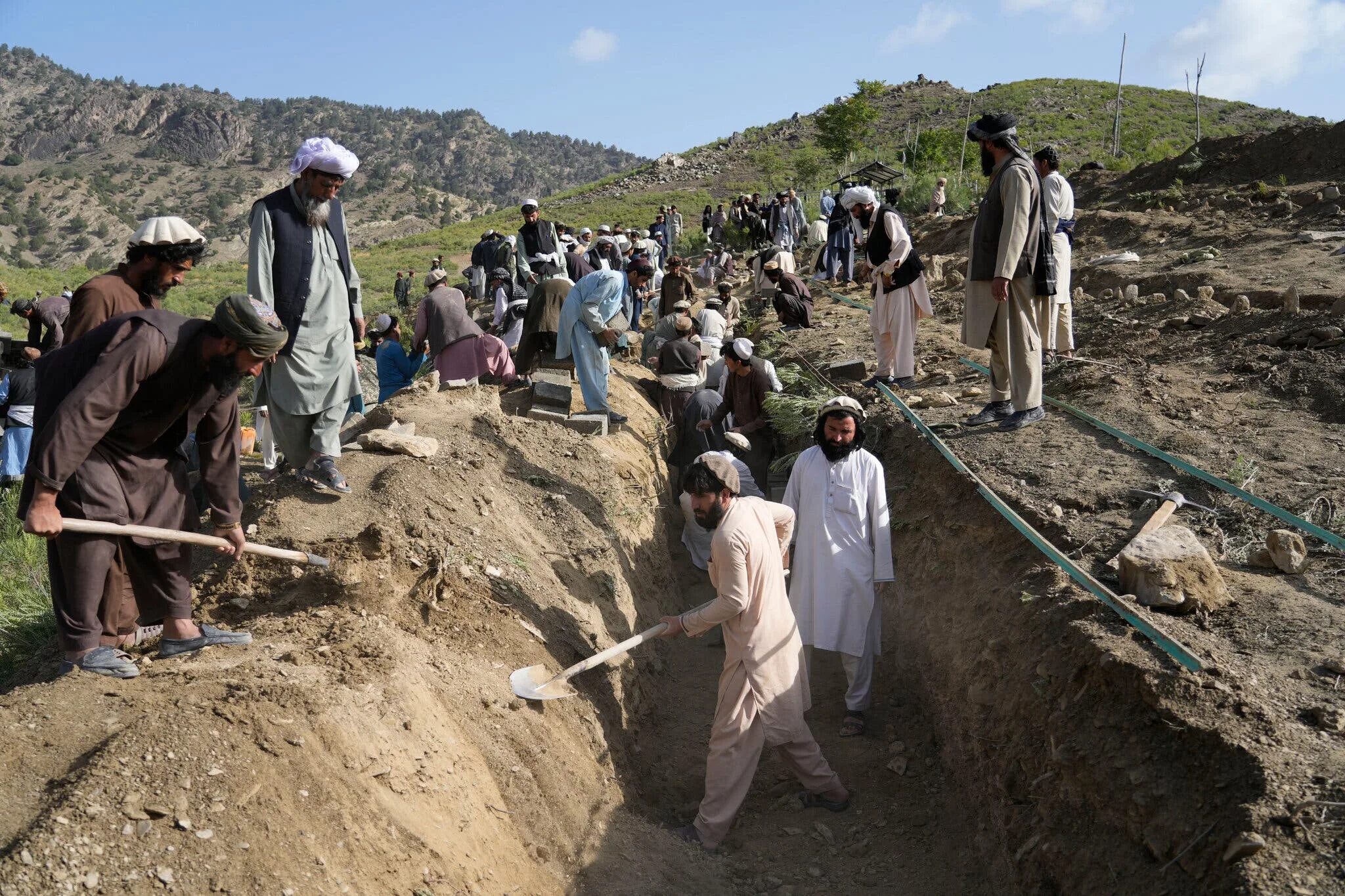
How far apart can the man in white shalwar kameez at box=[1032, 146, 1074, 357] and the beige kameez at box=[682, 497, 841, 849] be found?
3.62 metres

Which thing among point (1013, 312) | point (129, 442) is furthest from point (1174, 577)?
point (129, 442)

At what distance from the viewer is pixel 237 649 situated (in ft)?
12.6

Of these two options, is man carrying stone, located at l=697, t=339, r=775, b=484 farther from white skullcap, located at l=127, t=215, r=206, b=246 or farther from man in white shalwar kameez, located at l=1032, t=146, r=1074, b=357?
white skullcap, located at l=127, t=215, r=206, b=246

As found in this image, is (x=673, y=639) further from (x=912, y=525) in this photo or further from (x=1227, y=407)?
(x=1227, y=407)

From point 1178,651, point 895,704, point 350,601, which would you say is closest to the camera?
point 1178,651

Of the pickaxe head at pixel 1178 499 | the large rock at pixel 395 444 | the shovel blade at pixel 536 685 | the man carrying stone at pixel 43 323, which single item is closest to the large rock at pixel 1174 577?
the pickaxe head at pixel 1178 499

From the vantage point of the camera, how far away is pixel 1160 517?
4695 millimetres

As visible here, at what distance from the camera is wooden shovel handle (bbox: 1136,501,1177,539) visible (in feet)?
15.0

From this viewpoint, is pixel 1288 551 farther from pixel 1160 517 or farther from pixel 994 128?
pixel 994 128

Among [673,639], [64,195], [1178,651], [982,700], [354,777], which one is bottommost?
[673,639]

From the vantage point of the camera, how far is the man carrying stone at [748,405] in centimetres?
748

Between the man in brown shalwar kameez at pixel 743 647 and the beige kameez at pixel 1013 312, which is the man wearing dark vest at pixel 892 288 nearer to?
the beige kameez at pixel 1013 312

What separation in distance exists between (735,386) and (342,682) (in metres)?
4.53

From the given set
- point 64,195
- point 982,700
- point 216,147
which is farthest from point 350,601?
point 216,147
